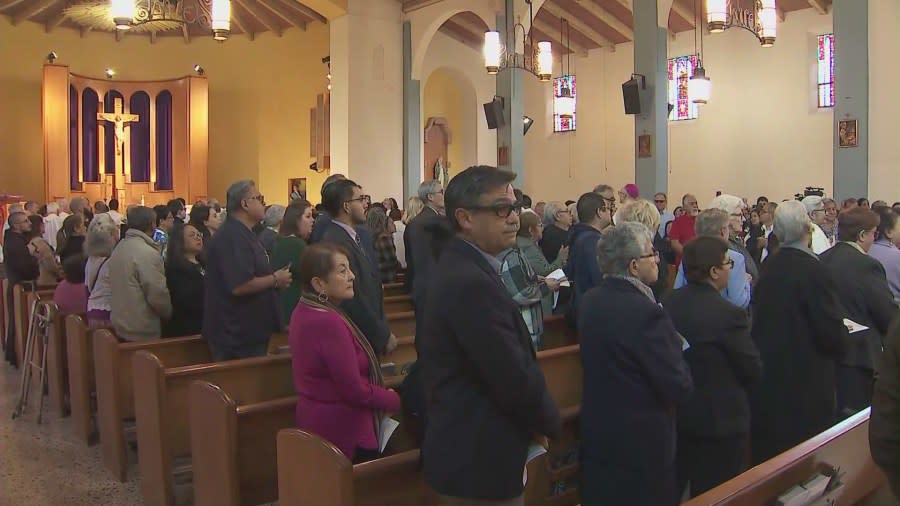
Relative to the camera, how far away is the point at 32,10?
1590cm

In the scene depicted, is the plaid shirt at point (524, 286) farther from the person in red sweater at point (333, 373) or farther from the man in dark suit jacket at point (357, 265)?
the person in red sweater at point (333, 373)

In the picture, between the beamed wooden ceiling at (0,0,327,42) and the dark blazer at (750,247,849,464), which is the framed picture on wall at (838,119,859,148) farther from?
the beamed wooden ceiling at (0,0,327,42)

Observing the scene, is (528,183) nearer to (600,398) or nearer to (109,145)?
(109,145)

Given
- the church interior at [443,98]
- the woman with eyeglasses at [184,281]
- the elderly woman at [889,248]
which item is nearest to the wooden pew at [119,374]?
the woman with eyeglasses at [184,281]

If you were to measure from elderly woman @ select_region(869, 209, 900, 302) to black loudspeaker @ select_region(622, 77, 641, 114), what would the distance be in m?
6.22

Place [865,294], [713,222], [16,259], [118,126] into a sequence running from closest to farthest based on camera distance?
[865,294] < [713,222] < [16,259] < [118,126]

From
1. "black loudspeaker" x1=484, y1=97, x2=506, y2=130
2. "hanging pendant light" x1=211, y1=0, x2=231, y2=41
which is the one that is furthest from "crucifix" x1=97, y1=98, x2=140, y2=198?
"hanging pendant light" x1=211, y1=0, x2=231, y2=41

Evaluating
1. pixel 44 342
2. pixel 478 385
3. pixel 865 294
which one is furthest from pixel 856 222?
pixel 44 342

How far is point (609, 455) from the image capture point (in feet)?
9.00

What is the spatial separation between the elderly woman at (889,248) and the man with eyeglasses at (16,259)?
7094mm

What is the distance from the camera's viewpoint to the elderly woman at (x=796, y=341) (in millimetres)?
3502

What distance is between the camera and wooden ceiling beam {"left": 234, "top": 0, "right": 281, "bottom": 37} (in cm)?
1605

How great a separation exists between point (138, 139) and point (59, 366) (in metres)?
12.7

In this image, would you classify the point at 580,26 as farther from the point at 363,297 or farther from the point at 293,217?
the point at 363,297
